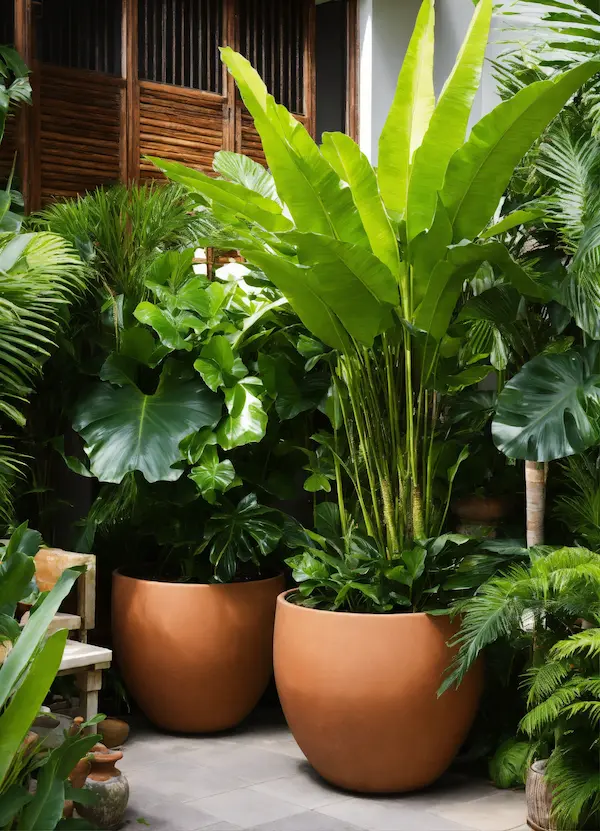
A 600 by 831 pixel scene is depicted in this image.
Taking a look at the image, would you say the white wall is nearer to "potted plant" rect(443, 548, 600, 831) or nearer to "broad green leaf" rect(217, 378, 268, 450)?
"broad green leaf" rect(217, 378, 268, 450)

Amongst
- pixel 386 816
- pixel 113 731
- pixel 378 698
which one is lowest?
pixel 386 816

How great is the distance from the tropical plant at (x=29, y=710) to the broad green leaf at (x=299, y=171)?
142cm

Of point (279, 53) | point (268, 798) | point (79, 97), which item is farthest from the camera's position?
point (279, 53)

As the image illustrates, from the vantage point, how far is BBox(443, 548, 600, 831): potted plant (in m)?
3.01

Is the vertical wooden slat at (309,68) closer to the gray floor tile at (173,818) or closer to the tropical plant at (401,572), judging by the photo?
the tropical plant at (401,572)

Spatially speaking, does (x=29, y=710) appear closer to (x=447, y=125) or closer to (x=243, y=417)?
(x=243, y=417)

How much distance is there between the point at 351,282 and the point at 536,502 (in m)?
0.97

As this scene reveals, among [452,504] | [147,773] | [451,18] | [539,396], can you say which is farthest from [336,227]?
[451,18]

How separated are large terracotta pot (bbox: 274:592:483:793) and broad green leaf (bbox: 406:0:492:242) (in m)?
1.26

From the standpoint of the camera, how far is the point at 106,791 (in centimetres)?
316

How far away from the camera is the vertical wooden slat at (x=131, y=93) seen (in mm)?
4512

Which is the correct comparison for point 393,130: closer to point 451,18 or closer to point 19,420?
point 19,420

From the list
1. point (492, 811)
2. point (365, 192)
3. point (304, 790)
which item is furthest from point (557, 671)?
point (365, 192)

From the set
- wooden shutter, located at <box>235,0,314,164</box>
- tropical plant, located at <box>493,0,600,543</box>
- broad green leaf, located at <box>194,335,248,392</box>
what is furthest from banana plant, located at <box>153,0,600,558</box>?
wooden shutter, located at <box>235,0,314,164</box>
